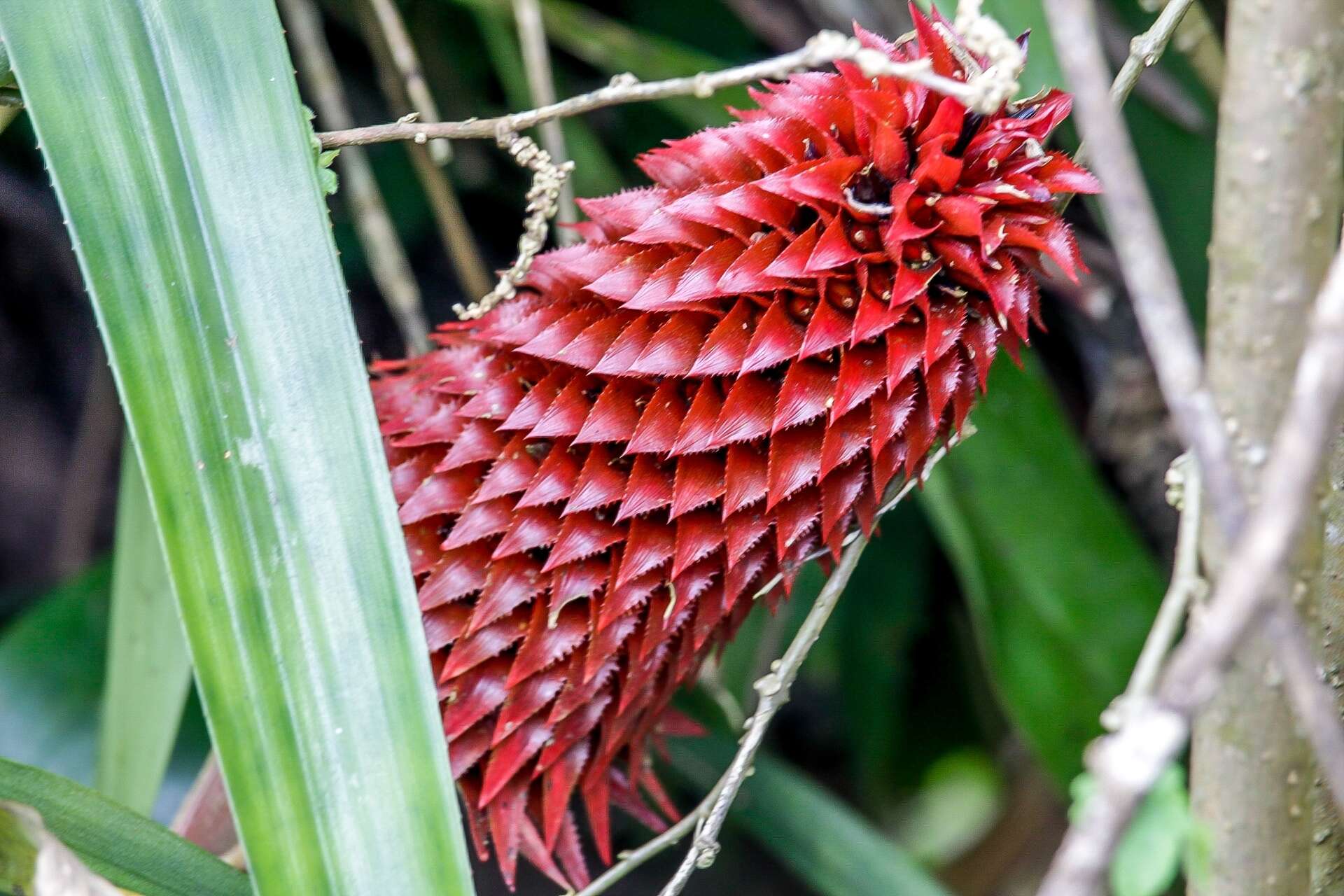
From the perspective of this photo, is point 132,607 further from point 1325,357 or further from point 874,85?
point 1325,357

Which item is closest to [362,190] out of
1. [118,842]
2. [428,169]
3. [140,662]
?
[428,169]

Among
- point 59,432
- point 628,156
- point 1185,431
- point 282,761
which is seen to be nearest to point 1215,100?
point 628,156

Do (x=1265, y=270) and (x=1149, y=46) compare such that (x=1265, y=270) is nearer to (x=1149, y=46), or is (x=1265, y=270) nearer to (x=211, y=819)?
(x=1149, y=46)

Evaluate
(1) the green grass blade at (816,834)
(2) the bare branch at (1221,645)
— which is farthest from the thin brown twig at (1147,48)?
(1) the green grass blade at (816,834)

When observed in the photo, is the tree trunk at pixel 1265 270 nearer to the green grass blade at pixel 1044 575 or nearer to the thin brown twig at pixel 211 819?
the green grass blade at pixel 1044 575

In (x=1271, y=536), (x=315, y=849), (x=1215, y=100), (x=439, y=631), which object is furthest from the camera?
(x=1215, y=100)

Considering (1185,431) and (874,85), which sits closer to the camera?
(1185,431)

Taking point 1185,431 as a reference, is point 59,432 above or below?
above

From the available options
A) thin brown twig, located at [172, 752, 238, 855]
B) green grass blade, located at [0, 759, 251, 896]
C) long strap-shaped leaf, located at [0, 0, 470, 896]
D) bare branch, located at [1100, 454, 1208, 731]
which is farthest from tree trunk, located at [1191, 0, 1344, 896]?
thin brown twig, located at [172, 752, 238, 855]
